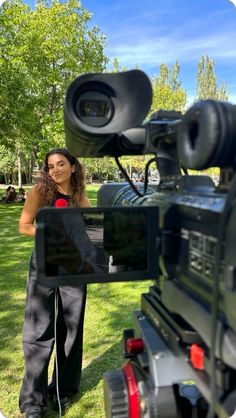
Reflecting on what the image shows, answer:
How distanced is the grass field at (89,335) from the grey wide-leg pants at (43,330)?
10.2 inches

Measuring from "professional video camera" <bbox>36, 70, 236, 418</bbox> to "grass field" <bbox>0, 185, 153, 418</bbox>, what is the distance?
1.87m

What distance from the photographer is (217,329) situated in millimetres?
1040

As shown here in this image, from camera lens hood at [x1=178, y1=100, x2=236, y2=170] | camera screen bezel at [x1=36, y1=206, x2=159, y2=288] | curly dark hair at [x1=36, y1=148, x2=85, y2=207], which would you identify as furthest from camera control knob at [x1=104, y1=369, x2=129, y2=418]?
curly dark hair at [x1=36, y1=148, x2=85, y2=207]

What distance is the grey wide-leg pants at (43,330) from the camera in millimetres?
2873

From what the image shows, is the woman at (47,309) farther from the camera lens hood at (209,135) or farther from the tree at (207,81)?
the tree at (207,81)

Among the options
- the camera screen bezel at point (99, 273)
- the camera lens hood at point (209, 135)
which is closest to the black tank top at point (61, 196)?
the camera screen bezel at point (99, 273)

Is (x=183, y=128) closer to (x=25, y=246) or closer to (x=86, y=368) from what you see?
(x=86, y=368)

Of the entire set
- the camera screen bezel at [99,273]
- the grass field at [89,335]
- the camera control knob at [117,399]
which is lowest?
the grass field at [89,335]

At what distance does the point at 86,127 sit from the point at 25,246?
8544 millimetres

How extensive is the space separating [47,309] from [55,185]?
80 cm

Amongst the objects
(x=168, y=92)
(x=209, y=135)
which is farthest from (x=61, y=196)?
(x=168, y=92)

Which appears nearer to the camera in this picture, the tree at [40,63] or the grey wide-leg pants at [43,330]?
the grey wide-leg pants at [43,330]

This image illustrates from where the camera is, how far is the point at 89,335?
438 cm

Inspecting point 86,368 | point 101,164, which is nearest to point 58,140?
point 86,368
